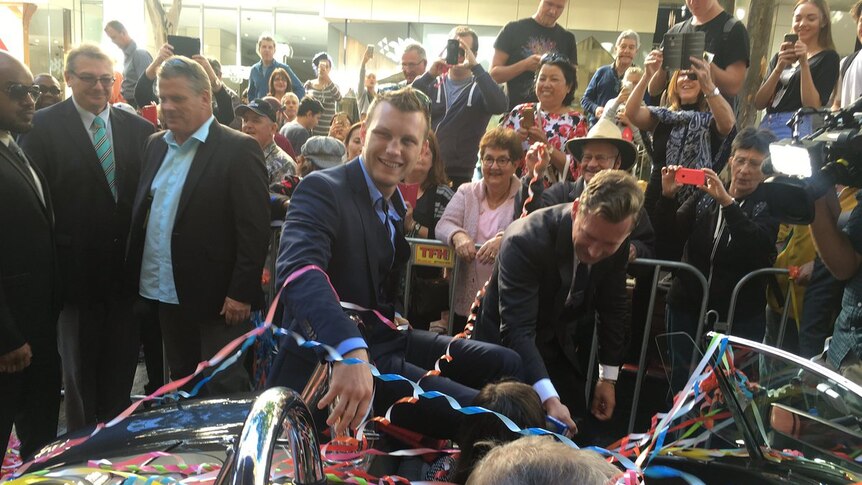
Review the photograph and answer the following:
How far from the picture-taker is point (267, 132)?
17.8 feet

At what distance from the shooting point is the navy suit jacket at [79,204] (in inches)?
135

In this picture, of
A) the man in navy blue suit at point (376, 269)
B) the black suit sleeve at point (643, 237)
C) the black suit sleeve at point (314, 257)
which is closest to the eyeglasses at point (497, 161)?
the black suit sleeve at point (643, 237)

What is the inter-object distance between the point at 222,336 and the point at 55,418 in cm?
90

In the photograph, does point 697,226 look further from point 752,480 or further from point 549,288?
point 752,480

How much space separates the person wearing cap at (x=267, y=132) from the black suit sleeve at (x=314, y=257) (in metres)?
3.09

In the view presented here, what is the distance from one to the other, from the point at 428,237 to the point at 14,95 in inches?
104

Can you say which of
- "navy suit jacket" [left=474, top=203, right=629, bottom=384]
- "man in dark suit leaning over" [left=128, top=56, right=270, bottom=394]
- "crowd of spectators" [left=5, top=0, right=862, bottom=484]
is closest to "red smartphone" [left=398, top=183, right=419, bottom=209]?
"crowd of spectators" [left=5, top=0, right=862, bottom=484]

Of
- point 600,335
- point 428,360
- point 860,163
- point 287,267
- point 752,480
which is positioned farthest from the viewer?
point 600,335

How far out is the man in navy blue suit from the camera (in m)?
2.13

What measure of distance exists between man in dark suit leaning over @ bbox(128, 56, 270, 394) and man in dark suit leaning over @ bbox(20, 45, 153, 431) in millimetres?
226

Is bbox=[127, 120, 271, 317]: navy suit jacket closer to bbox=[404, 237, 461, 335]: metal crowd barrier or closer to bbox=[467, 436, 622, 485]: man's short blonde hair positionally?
bbox=[404, 237, 461, 335]: metal crowd barrier

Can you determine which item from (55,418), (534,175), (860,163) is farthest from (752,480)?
(55,418)

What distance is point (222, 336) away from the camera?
348cm

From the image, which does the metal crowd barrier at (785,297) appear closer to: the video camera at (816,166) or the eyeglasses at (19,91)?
the video camera at (816,166)
